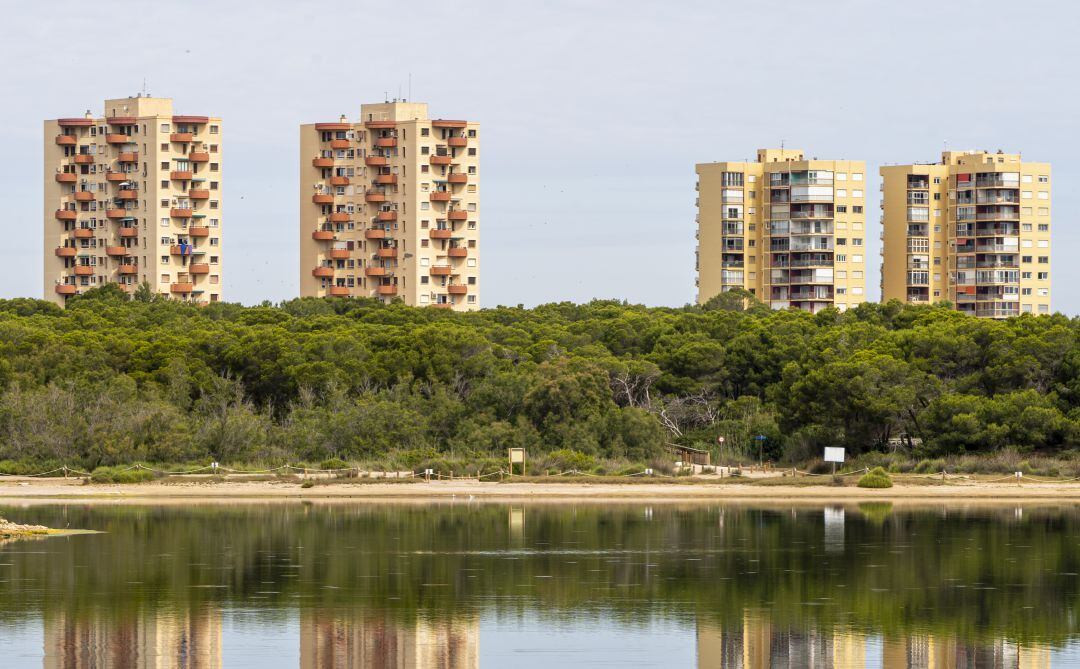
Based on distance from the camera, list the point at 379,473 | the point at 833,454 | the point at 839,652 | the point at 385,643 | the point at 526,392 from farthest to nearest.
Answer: the point at 526,392
the point at 833,454
the point at 379,473
the point at 385,643
the point at 839,652

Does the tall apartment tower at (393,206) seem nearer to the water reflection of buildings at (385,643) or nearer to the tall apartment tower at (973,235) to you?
the tall apartment tower at (973,235)

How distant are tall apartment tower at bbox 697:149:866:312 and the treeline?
52168 mm

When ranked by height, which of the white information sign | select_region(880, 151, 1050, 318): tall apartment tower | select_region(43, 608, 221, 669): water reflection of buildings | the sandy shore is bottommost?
the sandy shore

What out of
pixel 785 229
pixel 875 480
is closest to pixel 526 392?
pixel 875 480

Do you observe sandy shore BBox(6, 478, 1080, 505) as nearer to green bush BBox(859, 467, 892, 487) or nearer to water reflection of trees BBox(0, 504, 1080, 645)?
green bush BBox(859, 467, 892, 487)

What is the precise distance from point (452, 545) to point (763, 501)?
1606cm

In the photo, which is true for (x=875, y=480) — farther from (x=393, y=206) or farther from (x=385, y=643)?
(x=393, y=206)

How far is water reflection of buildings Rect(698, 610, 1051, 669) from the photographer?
83.0 feet

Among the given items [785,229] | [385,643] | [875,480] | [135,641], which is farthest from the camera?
[785,229]

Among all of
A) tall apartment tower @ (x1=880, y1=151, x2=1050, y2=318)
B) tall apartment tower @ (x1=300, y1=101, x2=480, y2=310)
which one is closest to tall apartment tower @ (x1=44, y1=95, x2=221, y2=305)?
tall apartment tower @ (x1=300, y1=101, x2=480, y2=310)

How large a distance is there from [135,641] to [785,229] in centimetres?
10418

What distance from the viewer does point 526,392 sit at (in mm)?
63969

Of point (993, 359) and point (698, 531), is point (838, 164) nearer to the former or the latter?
point (993, 359)

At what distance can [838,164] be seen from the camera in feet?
412
